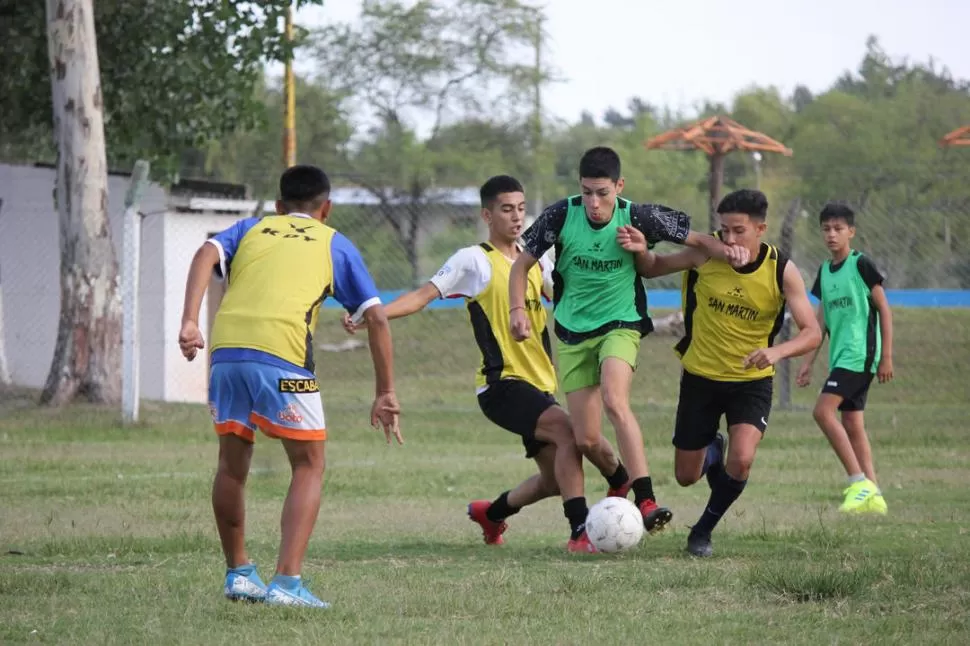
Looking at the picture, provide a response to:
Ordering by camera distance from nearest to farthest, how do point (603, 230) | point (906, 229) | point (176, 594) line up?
point (176, 594), point (603, 230), point (906, 229)

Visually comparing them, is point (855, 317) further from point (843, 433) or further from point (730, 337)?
point (730, 337)

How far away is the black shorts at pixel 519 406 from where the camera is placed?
322 inches

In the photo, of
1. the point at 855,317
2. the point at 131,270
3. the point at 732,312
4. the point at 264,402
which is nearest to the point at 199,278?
the point at 264,402

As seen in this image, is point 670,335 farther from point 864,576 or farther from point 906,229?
point 864,576

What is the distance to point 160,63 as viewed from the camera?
1984cm

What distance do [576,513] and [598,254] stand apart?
→ 1.35 metres

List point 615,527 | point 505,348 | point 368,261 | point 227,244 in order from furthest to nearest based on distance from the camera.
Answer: point 368,261 → point 505,348 → point 615,527 → point 227,244

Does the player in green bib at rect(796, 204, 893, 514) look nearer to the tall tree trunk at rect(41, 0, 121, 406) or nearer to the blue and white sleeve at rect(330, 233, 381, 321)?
the blue and white sleeve at rect(330, 233, 381, 321)

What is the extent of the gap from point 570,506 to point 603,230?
4.75ft

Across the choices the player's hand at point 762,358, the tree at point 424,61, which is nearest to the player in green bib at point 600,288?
the player's hand at point 762,358

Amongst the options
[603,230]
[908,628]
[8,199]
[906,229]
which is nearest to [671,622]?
[908,628]

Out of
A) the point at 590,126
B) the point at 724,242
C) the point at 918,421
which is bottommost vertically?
the point at 918,421

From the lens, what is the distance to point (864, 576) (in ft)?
20.8

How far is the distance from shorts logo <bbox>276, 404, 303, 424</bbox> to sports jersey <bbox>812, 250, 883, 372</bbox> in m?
5.93
